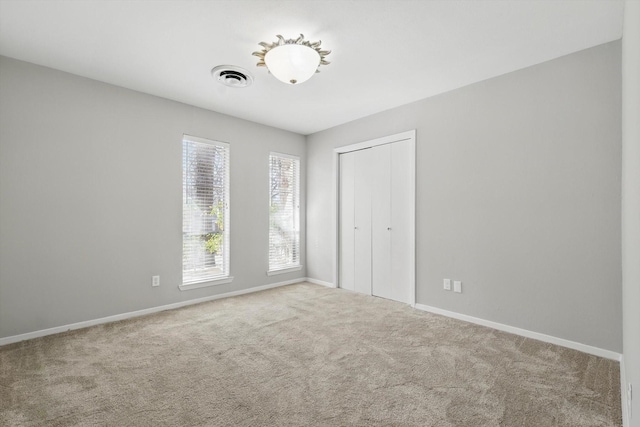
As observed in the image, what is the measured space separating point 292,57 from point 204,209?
246cm

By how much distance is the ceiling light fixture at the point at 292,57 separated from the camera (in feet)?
8.07

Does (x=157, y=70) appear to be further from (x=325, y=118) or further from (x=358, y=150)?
(x=358, y=150)

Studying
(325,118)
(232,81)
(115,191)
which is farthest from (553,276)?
(115,191)

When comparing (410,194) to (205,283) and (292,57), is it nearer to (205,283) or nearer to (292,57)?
(292,57)

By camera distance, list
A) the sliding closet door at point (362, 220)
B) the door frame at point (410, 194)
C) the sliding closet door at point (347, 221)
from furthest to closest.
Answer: the sliding closet door at point (347, 221), the sliding closet door at point (362, 220), the door frame at point (410, 194)

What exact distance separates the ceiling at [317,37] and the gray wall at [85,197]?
35cm

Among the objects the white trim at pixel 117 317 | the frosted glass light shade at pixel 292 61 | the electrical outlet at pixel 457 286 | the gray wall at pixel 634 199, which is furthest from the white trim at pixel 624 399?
the white trim at pixel 117 317

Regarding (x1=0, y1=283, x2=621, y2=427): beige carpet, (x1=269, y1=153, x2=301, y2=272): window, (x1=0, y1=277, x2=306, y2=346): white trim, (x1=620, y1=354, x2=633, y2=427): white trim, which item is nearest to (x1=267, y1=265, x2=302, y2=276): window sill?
(x1=269, y1=153, x2=301, y2=272): window

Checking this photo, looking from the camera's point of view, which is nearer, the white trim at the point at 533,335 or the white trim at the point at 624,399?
the white trim at the point at 624,399

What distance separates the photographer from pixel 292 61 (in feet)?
8.18

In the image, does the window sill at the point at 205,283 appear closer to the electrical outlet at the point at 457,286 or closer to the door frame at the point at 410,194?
the door frame at the point at 410,194

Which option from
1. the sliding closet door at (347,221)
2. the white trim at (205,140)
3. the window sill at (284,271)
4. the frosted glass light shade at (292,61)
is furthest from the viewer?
the window sill at (284,271)

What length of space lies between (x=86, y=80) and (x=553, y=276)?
5.00m

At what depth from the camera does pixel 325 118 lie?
453cm
